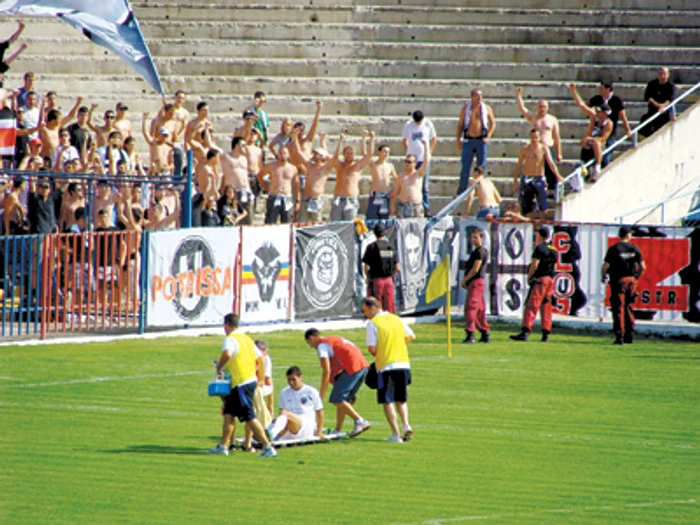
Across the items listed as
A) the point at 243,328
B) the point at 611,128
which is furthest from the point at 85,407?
the point at 611,128

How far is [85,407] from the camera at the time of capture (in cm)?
1756

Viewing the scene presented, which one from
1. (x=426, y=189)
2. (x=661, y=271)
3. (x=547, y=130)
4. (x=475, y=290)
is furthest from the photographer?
(x=547, y=130)

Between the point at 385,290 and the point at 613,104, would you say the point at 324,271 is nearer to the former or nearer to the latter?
the point at 385,290

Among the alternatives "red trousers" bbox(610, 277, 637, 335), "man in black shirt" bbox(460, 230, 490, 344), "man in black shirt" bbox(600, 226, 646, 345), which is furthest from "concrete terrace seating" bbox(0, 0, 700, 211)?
"man in black shirt" bbox(460, 230, 490, 344)

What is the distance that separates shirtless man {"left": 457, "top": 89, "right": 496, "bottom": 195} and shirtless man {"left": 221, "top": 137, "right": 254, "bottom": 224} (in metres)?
5.08

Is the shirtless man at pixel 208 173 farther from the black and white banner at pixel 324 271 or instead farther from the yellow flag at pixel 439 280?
the yellow flag at pixel 439 280

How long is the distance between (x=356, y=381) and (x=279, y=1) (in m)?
22.7

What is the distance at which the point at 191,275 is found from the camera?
24.1m

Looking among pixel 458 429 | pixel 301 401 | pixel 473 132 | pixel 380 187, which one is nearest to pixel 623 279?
pixel 380 187

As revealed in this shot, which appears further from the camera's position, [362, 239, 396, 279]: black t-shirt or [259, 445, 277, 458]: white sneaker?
[362, 239, 396, 279]: black t-shirt

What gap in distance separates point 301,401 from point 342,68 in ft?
67.1

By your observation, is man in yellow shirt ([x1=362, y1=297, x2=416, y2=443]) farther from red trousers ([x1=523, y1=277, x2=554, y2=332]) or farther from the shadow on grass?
red trousers ([x1=523, y1=277, x2=554, y2=332])

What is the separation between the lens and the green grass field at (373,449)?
1241cm

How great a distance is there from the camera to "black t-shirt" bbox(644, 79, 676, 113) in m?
31.5
